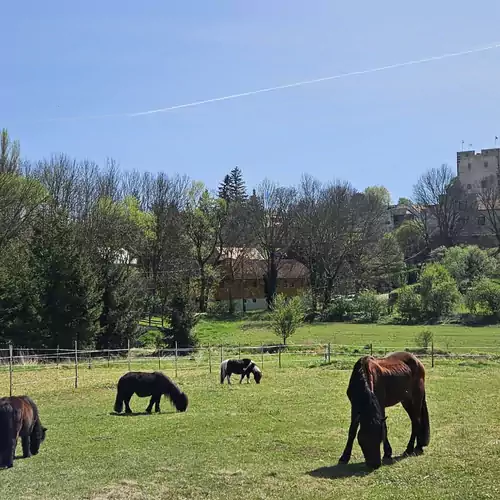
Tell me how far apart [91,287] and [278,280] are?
121ft

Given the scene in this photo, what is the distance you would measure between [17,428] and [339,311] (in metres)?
45.4

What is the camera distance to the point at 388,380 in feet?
34.9

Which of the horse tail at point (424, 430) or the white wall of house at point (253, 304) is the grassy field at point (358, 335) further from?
the horse tail at point (424, 430)

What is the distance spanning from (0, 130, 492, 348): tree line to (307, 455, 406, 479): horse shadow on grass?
89.1 feet

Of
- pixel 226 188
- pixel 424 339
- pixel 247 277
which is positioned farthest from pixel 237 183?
pixel 424 339

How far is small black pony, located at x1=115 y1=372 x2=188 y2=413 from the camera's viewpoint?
16.0 metres

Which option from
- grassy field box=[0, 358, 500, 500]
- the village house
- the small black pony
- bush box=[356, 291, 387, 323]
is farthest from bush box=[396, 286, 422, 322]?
the small black pony

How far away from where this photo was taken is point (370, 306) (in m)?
52.2

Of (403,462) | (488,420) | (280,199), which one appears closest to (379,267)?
(280,199)

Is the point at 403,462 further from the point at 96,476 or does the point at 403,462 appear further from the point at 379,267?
the point at 379,267

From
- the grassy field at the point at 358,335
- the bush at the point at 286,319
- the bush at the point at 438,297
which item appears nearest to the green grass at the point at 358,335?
the grassy field at the point at 358,335

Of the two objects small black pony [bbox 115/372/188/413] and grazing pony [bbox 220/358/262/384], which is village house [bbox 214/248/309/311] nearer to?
grazing pony [bbox 220/358/262/384]

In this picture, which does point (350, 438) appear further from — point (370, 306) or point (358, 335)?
point (370, 306)

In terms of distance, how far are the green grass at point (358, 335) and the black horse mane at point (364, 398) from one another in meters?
22.0
